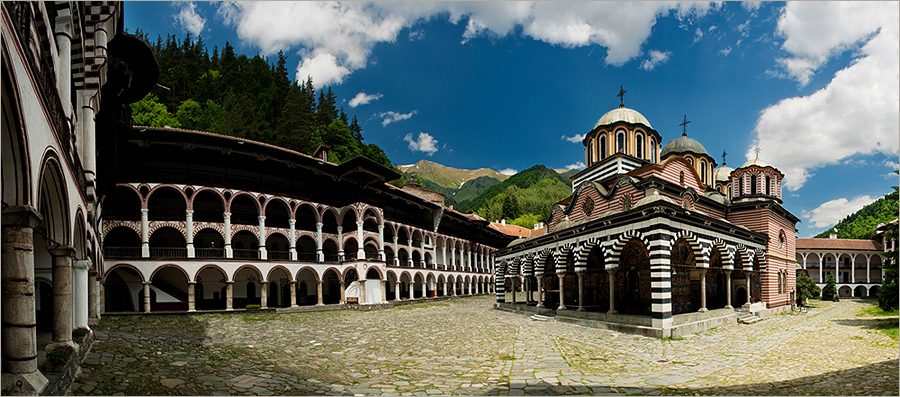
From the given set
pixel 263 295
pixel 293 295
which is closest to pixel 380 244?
pixel 293 295

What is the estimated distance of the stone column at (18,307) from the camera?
4.86m

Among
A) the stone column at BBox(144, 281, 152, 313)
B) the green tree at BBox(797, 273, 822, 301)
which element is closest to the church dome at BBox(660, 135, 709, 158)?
the green tree at BBox(797, 273, 822, 301)

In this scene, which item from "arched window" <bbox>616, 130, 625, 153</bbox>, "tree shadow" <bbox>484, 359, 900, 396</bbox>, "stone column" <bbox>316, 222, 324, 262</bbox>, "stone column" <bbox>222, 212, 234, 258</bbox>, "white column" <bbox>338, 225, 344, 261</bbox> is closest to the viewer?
"tree shadow" <bbox>484, 359, 900, 396</bbox>

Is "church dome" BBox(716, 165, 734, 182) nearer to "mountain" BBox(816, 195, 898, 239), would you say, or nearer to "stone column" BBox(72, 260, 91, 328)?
"stone column" BBox(72, 260, 91, 328)

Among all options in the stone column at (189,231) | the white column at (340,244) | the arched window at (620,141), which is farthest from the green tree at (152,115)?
the arched window at (620,141)

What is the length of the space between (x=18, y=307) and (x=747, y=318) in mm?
21830

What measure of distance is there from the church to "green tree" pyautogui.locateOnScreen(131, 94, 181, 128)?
106 feet

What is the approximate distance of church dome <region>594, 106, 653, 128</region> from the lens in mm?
26609

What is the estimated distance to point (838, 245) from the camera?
5003 cm

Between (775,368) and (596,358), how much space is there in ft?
11.5

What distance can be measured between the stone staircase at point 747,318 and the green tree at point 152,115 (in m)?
42.6

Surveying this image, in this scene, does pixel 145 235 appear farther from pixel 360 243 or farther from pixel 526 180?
pixel 526 180

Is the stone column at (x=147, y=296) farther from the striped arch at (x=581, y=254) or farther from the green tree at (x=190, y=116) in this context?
the green tree at (x=190, y=116)

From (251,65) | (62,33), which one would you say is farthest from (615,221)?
(251,65)
